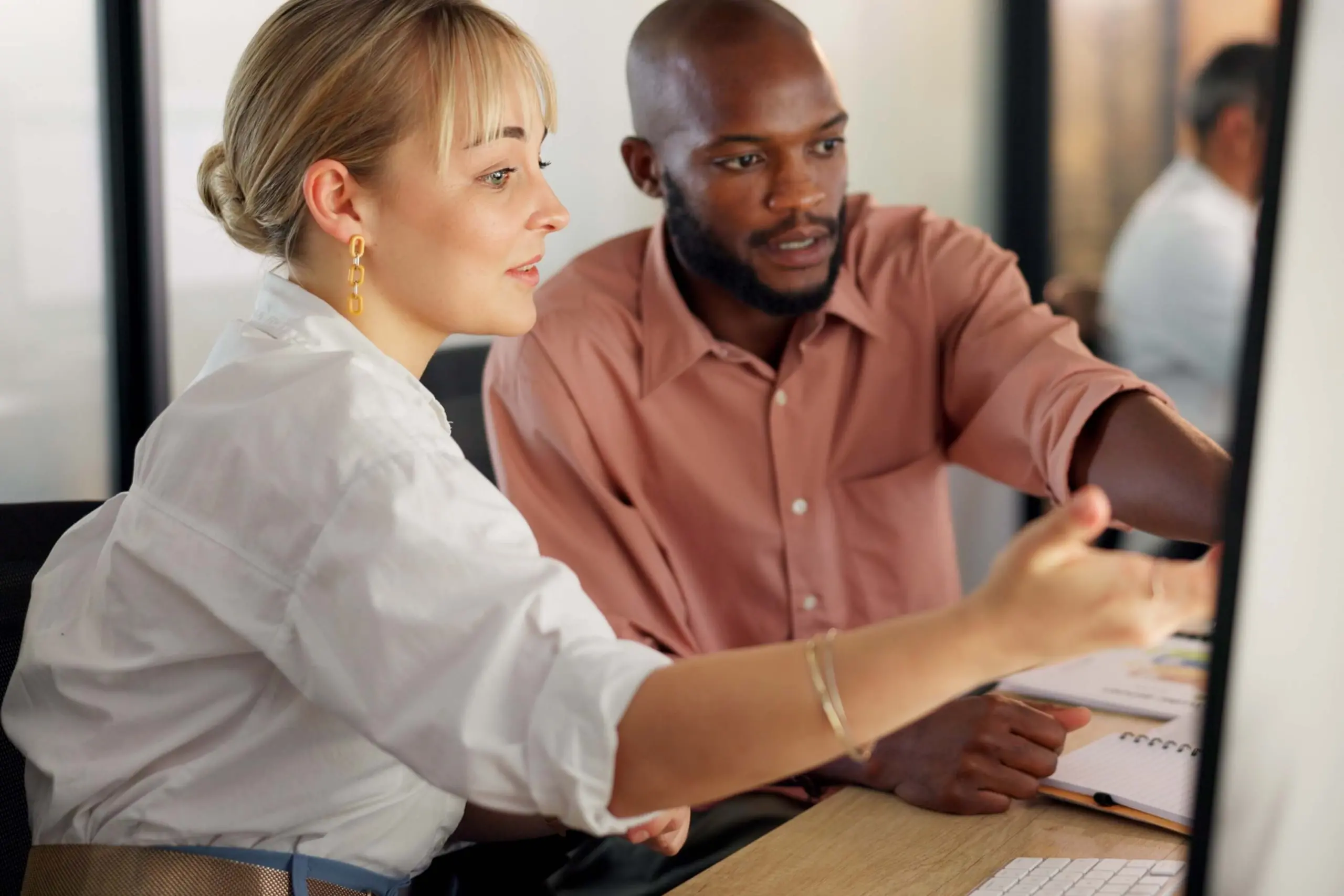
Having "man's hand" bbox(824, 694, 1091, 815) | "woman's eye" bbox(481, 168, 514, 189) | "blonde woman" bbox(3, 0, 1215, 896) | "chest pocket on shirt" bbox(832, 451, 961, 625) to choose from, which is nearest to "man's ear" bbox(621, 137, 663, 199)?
"chest pocket on shirt" bbox(832, 451, 961, 625)

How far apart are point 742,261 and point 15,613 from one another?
980 millimetres

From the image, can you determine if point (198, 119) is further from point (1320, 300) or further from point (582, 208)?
point (1320, 300)

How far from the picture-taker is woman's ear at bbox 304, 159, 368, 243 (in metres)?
1.10

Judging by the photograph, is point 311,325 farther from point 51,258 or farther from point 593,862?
point 51,258

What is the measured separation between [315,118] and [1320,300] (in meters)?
0.80

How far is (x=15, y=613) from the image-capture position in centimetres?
120

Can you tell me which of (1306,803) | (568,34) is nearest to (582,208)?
(568,34)

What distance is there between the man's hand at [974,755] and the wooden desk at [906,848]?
0.02 metres

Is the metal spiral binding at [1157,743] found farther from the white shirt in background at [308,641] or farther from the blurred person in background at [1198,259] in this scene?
the blurred person in background at [1198,259]

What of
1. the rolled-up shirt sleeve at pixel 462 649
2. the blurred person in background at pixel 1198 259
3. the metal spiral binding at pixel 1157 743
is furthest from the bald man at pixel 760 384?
the blurred person in background at pixel 1198 259

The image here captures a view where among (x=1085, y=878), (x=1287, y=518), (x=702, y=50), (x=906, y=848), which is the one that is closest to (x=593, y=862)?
(x=906, y=848)

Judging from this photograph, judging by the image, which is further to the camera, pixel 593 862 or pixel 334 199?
pixel 593 862

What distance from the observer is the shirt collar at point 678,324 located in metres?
1.81

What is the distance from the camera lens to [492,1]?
8.03 ft
